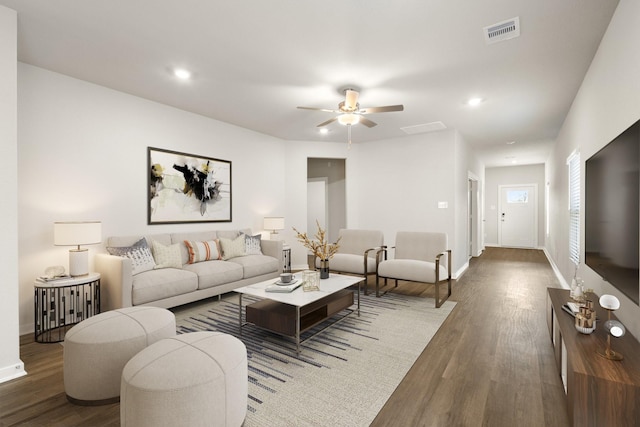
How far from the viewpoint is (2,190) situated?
2227 mm

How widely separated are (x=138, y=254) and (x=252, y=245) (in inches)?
66.4

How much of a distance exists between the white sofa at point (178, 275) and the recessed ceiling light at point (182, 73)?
1990mm

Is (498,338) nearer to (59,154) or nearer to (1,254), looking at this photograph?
(1,254)

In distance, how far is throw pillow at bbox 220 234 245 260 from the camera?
14.8 feet

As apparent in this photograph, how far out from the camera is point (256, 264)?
14.7 ft

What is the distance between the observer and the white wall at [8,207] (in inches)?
87.4

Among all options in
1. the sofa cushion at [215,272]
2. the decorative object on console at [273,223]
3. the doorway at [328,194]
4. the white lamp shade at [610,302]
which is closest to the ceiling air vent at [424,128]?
the doorway at [328,194]

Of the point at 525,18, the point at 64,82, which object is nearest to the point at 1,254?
Answer: the point at 64,82

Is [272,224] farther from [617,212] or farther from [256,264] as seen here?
[617,212]

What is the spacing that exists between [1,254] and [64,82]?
212 centimetres

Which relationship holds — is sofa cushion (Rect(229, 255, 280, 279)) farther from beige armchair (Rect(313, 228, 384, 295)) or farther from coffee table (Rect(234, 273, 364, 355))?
coffee table (Rect(234, 273, 364, 355))

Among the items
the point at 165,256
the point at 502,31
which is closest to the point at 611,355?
the point at 502,31

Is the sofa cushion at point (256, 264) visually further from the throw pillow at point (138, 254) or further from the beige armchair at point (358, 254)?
the throw pillow at point (138, 254)

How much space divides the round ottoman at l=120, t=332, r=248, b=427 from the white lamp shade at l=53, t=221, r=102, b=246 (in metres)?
1.94
